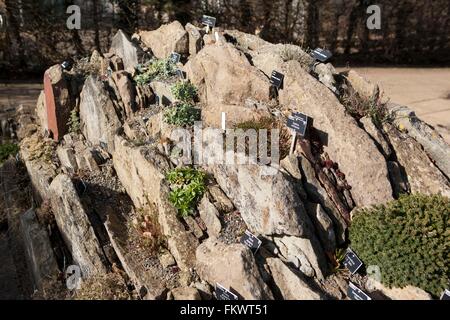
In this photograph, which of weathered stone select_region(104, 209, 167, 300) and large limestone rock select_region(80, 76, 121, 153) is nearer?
weathered stone select_region(104, 209, 167, 300)

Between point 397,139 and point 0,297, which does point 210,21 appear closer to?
point 397,139

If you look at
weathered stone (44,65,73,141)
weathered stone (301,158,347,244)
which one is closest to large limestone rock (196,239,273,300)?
weathered stone (301,158,347,244)

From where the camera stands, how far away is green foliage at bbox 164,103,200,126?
398 inches

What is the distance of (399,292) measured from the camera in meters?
7.87

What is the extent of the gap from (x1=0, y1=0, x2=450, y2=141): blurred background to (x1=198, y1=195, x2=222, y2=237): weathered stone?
12984mm

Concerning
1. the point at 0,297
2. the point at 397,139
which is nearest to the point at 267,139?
the point at 397,139

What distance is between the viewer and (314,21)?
2278 cm

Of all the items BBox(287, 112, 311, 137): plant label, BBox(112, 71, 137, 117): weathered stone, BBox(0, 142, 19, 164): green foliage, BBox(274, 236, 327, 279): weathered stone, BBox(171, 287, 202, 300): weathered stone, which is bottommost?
BBox(171, 287, 202, 300): weathered stone

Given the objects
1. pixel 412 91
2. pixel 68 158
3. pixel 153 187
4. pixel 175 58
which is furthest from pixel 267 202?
pixel 412 91

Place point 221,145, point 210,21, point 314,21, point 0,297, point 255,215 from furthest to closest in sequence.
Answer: point 314,21 → point 210,21 → point 0,297 → point 221,145 → point 255,215

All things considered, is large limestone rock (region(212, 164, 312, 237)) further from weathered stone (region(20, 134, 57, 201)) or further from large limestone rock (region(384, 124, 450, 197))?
weathered stone (region(20, 134, 57, 201))

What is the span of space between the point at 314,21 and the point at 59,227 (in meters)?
17.6

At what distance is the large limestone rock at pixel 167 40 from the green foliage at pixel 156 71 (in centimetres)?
63

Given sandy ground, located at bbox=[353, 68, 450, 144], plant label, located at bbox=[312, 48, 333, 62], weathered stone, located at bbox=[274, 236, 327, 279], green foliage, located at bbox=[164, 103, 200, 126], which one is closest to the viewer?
weathered stone, located at bbox=[274, 236, 327, 279]
